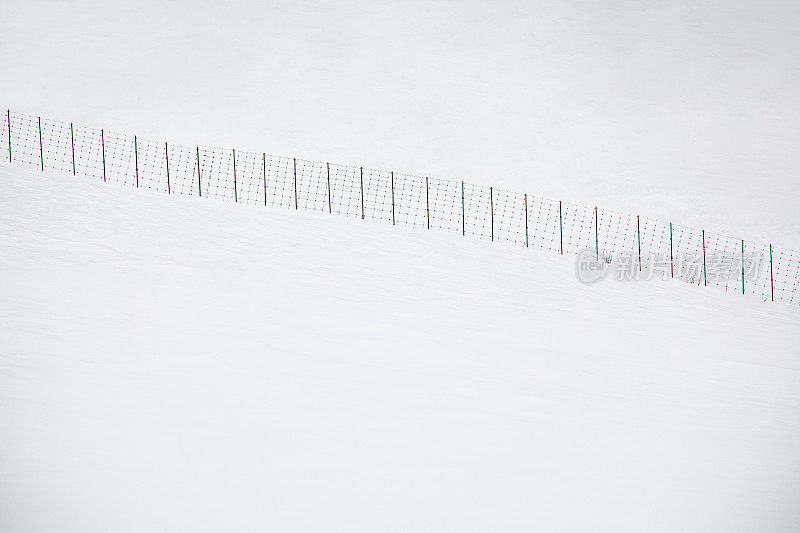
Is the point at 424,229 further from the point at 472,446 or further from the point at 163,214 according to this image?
the point at 472,446

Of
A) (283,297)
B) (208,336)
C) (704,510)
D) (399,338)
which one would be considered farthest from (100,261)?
(704,510)

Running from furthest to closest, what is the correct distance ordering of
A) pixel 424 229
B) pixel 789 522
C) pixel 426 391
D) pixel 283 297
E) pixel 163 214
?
pixel 424 229 < pixel 163 214 < pixel 283 297 < pixel 426 391 < pixel 789 522

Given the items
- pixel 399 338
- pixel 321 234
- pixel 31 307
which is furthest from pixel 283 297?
Result: pixel 321 234

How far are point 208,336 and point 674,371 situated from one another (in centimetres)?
868

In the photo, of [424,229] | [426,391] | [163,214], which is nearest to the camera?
[426,391]

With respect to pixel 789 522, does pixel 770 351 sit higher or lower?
higher

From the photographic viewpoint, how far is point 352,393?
1240 cm

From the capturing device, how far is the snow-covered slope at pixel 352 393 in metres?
8.70

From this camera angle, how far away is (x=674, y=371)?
16547 millimetres

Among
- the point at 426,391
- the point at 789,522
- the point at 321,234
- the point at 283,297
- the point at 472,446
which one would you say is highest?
the point at 321,234

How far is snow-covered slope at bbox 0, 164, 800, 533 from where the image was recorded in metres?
8.70

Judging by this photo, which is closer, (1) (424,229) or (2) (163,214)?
(2) (163,214)

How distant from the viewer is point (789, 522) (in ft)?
30.7

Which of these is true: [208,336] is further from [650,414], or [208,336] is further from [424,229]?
[424,229]
